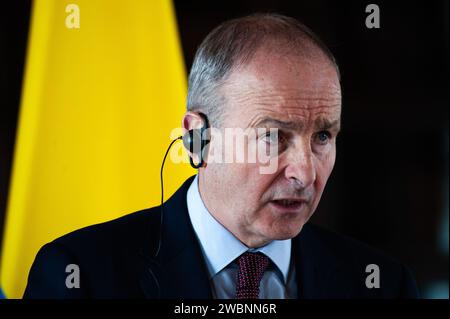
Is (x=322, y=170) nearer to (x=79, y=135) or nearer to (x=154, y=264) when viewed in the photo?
(x=154, y=264)

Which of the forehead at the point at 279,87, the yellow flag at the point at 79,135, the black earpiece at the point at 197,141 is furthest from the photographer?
the yellow flag at the point at 79,135

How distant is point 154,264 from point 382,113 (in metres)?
0.94

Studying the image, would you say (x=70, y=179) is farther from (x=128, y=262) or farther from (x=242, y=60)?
(x=242, y=60)

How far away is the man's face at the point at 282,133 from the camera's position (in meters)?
1.46

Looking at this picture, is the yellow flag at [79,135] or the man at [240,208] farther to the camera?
the yellow flag at [79,135]

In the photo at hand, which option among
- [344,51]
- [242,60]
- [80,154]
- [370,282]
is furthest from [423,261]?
[80,154]

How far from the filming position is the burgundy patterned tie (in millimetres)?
1569

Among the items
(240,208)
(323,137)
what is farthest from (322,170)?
(240,208)

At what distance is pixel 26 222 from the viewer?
70.0 inches

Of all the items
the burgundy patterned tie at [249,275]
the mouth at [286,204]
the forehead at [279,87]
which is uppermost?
the forehead at [279,87]

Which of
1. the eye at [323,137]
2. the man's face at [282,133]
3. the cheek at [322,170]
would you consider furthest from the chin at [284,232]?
the eye at [323,137]

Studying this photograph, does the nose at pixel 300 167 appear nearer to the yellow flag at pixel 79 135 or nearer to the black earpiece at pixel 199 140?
the black earpiece at pixel 199 140

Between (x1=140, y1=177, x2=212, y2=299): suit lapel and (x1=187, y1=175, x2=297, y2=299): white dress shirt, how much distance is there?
3 cm

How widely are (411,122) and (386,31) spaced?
0.35 m
